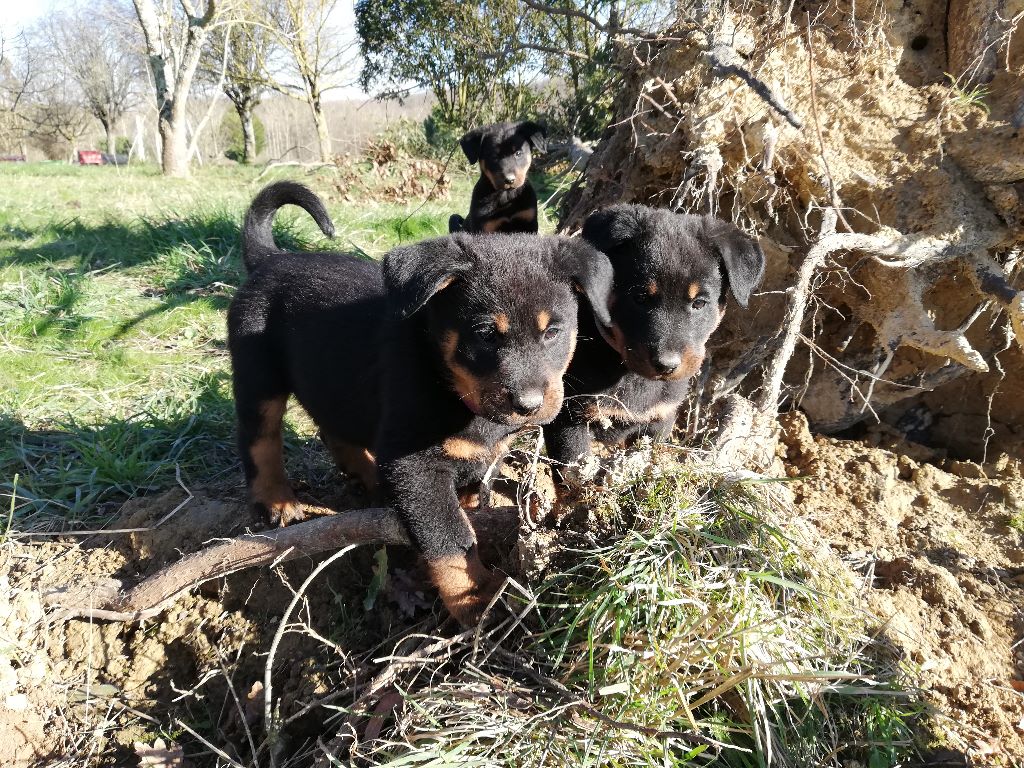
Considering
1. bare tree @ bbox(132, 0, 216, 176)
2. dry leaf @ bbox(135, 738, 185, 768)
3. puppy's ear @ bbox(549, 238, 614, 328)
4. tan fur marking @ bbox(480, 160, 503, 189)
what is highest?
bare tree @ bbox(132, 0, 216, 176)

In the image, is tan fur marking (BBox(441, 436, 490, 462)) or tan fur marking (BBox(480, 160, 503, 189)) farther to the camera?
tan fur marking (BBox(480, 160, 503, 189))

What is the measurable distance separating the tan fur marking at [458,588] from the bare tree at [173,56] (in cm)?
1595

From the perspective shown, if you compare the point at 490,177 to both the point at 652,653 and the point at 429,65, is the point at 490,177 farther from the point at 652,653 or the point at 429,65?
the point at 429,65

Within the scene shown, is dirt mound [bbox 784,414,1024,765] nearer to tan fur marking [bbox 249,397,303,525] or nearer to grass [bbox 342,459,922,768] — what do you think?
grass [bbox 342,459,922,768]

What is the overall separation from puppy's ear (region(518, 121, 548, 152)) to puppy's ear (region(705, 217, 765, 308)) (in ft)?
11.0

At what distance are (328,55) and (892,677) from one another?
78.2 feet

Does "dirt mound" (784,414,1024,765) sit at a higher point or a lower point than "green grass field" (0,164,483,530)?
lower

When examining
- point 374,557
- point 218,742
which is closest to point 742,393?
point 374,557

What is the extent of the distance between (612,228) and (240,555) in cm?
194

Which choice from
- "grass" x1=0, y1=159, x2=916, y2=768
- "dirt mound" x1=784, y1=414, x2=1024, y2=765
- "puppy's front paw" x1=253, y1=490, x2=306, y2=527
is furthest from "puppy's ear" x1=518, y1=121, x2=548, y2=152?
"puppy's front paw" x1=253, y1=490, x2=306, y2=527

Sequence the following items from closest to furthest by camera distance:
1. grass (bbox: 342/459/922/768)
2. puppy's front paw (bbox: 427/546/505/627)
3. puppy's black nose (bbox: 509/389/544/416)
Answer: grass (bbox: 342/459/922/768)
puppy's black nose (bbox: 509/389/544/416)
puppy's front paw (bbox: 427/546/505/627)

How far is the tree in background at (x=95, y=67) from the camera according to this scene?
3884 centimetres

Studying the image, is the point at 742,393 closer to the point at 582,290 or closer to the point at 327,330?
the point at 582,290

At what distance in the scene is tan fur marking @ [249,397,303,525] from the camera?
9.71 ft
